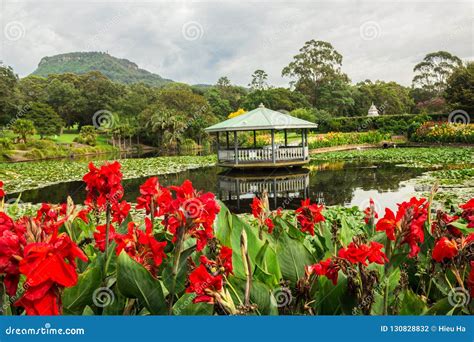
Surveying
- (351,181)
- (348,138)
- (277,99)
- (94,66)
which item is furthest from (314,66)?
(94,66)

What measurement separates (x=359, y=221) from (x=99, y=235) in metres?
4.11

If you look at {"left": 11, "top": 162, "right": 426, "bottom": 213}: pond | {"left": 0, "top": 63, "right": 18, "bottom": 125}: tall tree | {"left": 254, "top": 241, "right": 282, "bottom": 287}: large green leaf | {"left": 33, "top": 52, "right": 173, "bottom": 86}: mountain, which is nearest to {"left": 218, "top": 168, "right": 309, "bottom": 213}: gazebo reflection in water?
{"left": 11, "top": 162, "right": 426, "bottom": 213}: pond

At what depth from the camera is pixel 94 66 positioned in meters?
108

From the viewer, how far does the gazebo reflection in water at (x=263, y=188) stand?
8.12m

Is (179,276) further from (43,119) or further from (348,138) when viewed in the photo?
(43,119)

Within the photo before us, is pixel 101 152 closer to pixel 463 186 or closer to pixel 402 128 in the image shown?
pixel 402 128

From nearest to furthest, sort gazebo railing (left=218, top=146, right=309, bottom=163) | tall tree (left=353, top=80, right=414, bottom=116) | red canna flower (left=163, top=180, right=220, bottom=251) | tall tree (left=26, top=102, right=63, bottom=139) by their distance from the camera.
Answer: red canna flower (left=163, top=180, right=220, bottom=251)
gazebo railing (left=218, top=146, right=309, bottom=163)
tall tree (left=26, top=102, right=63, bottom=139)
tall tree (left=353, top=80, right=414, bottom=116)

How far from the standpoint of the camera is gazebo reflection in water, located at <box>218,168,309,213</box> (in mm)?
8117

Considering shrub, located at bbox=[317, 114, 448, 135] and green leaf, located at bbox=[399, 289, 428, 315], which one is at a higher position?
shrub, located at bbox=[317, 114, 448, 135]

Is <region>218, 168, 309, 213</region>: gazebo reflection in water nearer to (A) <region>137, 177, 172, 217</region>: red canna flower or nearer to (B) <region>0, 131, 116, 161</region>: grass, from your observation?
(A) <region>137, 177, 172, 217</region>: red canna flower

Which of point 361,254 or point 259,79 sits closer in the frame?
point 361,254

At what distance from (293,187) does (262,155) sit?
480 centimetres

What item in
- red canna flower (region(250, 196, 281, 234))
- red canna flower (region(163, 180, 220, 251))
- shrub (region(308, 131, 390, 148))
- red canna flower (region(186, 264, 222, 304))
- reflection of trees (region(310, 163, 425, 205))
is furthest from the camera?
shrub (region(308, 131, 390, 148))

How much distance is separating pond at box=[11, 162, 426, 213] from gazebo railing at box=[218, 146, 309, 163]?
2.36 feet
